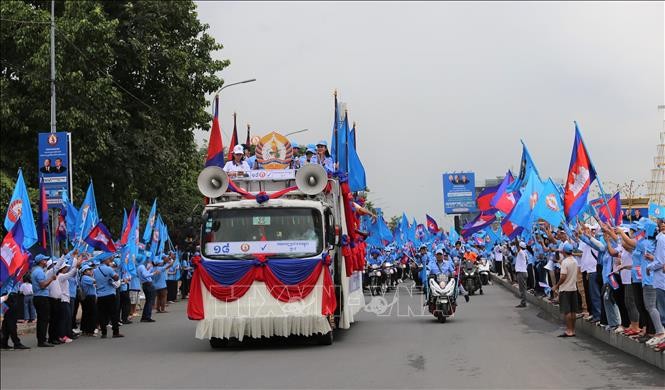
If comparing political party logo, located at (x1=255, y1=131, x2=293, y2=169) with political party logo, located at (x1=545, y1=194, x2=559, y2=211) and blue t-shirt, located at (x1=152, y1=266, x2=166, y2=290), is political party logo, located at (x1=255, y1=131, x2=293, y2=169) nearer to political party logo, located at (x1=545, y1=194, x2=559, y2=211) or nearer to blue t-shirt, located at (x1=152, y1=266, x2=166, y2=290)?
political party logo, located at (x1=545, y1=194, x2=559, y2=211)

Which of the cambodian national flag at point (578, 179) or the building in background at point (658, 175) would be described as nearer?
the cambodian national flag at point (578, 179)

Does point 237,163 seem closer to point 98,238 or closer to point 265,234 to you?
point 265,234

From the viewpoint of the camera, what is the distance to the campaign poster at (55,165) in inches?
816

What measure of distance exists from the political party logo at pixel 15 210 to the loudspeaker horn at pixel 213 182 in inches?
124

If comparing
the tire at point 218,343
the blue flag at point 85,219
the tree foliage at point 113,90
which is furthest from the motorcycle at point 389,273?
the tire at point 218,343

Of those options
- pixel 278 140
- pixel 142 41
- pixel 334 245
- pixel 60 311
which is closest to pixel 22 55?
pixel 142 41

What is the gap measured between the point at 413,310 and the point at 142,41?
14229 mm

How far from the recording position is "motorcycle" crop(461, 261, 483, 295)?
96.2ft

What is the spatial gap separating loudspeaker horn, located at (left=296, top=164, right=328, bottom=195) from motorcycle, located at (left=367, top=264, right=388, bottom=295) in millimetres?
17943

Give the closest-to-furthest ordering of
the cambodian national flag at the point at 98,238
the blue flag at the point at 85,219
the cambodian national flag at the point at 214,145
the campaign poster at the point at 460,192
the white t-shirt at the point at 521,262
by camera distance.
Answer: the cambodian national flag at the point at 214,145 < the cambodian national flag at the point at 98,238 < the blue flag at the point at 85,219 < the white t-shirt at the point at 521,262 < the campaign poster at the point at 460,192

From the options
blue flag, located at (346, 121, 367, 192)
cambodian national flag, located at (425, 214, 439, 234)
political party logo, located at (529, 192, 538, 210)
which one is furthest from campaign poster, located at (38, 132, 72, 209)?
cambodian national flag, located at (425, 214, 439, 234)

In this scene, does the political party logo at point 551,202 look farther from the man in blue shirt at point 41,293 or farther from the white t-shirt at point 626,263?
the man in blue shirt at point 41,293

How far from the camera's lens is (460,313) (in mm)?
21406

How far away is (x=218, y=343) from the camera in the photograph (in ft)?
47.8
